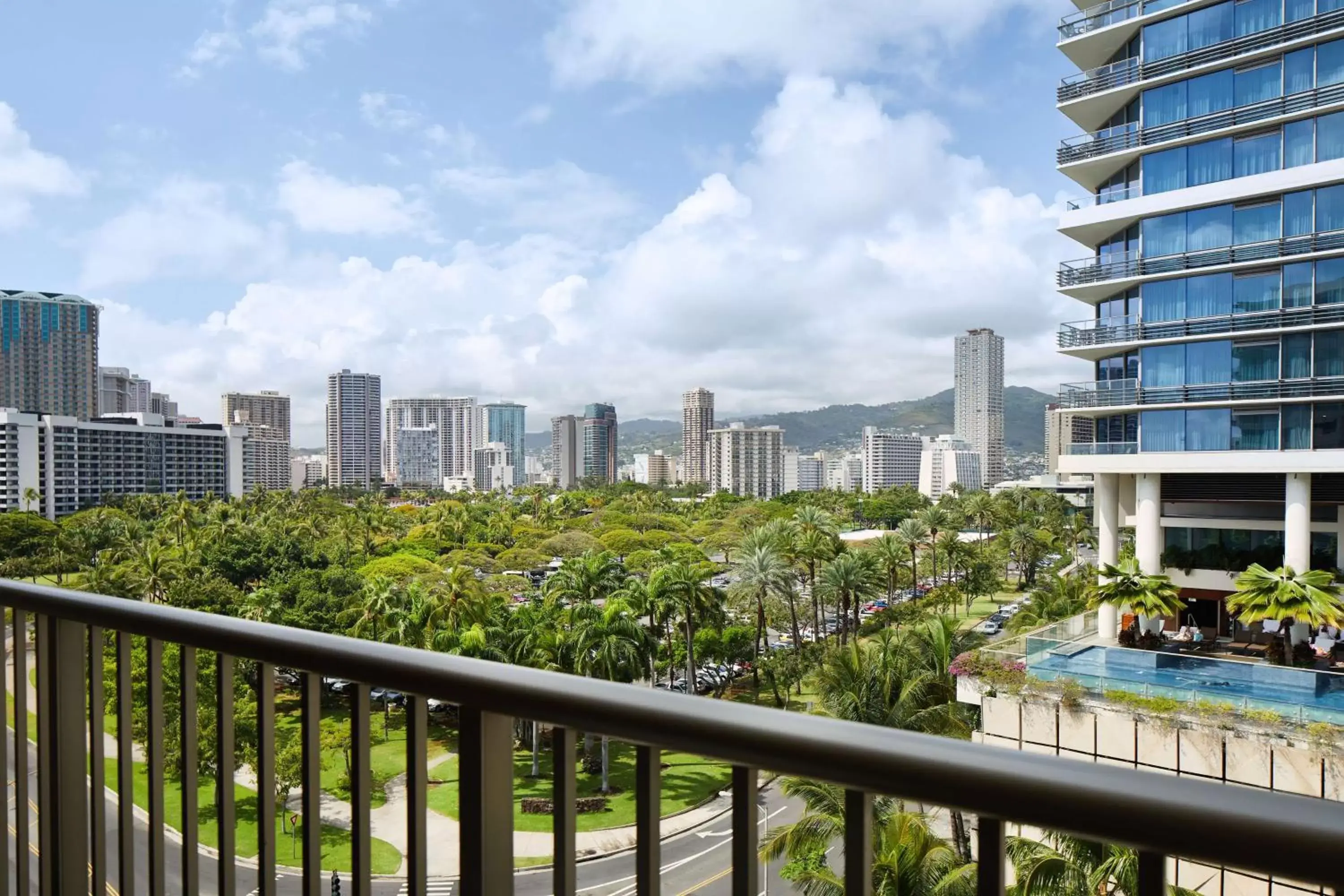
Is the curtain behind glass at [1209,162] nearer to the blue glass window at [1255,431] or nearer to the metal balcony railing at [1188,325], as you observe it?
the metal balcony railing at [1188,325]

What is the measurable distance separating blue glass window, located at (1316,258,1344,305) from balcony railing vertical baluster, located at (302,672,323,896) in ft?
60.0

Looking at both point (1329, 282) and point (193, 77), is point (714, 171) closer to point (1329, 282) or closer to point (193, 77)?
point (1329, 282)

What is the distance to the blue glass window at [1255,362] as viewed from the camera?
1530 cm

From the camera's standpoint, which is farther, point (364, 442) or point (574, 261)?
point (364, 442)

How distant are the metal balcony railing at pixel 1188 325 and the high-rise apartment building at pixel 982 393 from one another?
303 feet

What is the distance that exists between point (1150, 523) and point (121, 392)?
150 ft

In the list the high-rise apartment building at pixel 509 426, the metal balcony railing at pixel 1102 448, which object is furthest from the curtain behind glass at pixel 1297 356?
the high-rise apartment building at pixel 509 426

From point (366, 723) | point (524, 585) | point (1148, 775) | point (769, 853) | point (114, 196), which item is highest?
point (114, 196)

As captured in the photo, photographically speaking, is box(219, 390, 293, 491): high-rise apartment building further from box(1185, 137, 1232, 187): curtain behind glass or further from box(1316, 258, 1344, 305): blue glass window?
box(1316, 258, 1344, 305): blue glass window

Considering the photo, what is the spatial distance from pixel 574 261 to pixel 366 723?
70919 mm

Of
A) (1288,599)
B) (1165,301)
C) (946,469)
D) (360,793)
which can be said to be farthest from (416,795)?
(946,469)

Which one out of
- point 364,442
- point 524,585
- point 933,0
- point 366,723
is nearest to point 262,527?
point 524,585

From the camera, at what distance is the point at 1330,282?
14766 millimetres

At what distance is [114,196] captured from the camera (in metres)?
7.23
